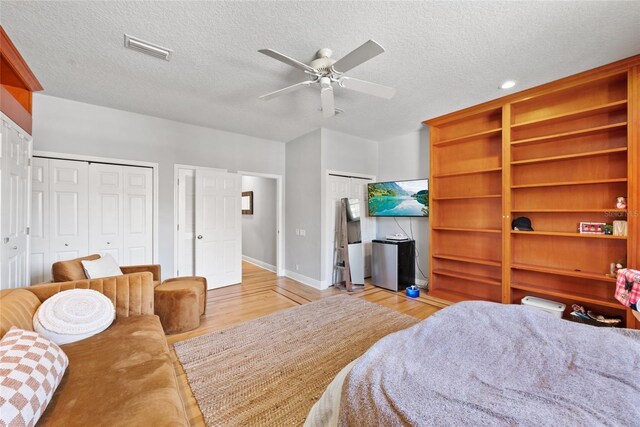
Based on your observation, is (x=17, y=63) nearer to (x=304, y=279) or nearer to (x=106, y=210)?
(x=106, y=210)

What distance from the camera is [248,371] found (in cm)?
204

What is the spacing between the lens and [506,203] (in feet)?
10.3

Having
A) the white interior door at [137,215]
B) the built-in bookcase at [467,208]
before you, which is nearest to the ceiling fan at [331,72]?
the built-in bookcase at [467,208]

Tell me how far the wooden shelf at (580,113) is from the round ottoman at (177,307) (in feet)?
13.9

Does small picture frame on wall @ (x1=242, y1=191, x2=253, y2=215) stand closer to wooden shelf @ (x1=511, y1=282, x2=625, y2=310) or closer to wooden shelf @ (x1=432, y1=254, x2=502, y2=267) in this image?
wooden shelf @ (x1=432, y1=254, x2=502, y2=267)

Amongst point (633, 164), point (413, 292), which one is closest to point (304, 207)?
point (413, 292)

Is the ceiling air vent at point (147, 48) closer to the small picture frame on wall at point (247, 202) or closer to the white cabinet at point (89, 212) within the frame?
the white cabinet at point (89, 212)

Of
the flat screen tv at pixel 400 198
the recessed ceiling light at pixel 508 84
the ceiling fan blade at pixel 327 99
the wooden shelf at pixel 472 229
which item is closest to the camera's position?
the ceiling fan blade at pixel 327 99

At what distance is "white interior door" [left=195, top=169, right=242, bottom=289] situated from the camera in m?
4.14

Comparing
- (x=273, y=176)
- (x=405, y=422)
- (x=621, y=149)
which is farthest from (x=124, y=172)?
(x=621, y=149)

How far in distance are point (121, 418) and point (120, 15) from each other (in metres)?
2.45

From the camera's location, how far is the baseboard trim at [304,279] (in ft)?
14.2

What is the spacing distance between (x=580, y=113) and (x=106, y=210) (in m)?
5.79

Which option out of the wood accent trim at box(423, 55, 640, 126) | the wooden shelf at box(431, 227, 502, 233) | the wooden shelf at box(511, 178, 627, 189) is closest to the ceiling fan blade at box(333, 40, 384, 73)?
the wood accent trim at box(423, 55, 640, 126)
